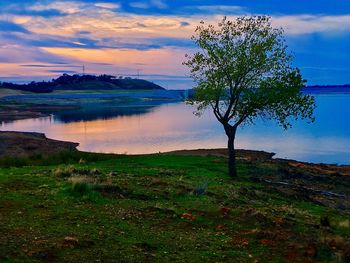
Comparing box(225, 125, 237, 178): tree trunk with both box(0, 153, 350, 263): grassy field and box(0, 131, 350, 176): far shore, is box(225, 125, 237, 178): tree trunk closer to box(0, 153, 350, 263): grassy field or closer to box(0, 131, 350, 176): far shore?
box(0, 153, 350, 263): grassy field

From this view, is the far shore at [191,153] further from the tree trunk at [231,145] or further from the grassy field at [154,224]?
the grassy field at [154,224]

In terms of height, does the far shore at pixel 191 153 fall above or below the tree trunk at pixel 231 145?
below

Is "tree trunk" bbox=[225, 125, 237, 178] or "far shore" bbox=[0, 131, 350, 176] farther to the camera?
"far shore" bbox=[0, 131, 350, 176]

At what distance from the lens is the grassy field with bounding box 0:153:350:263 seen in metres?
12.9

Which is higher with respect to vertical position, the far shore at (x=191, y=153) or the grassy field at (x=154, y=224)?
the grassy field at (x=154, y=224)

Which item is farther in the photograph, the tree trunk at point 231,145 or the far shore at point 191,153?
the far shore at point 191,153

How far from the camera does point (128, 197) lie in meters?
19.6

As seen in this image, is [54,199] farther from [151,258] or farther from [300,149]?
[300,149]

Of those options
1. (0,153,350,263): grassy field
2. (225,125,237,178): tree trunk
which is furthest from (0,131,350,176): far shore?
(0,153,350,263): grassy field

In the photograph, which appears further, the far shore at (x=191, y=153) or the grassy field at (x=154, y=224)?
the far shore at (x=191, y=153)

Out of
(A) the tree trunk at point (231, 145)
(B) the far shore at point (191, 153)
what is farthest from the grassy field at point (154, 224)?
(B) the far shore at point (191, 153)

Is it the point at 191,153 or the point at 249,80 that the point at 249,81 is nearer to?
the point at 249,80

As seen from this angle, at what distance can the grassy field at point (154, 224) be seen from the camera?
12.9 meters

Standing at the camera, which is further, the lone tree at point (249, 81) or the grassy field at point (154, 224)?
the lone tree at point (249, 81)
